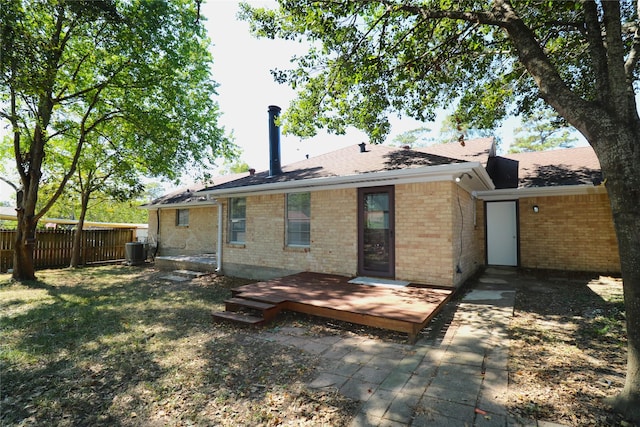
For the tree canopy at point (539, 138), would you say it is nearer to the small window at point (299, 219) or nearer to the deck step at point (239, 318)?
the small window at point (299, 219)

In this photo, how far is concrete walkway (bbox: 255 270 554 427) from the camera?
8.20ft

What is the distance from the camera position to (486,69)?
7.68 m

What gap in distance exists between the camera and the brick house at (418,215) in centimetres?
645

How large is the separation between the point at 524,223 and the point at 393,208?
6.28m

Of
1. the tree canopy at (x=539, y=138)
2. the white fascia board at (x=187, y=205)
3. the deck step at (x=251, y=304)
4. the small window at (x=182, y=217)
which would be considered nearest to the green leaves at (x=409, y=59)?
the deck step at (x=251, y=304)

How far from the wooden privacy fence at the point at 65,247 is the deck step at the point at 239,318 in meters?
11.5

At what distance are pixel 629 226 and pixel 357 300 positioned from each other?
3684 millimetres

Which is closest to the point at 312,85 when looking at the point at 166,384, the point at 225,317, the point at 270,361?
the point at 225,317

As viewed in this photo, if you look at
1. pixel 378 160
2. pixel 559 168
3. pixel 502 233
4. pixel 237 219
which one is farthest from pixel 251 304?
pixel 559 168

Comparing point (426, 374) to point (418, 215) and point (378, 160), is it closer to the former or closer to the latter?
point (418, 215)

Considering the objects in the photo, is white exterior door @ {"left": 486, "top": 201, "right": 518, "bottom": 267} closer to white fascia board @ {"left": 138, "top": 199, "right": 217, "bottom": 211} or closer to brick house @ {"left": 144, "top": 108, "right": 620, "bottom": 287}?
brick house @ {"left": 144, "top": 108, "right": 620, "bottom": 287}

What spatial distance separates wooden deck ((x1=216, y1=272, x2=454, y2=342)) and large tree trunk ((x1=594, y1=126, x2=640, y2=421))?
2.06 metres

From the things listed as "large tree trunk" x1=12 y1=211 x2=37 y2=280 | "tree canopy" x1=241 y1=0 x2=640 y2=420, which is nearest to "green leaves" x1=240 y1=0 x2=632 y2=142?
"tree canopy" x1=241 y1=0 x2=640 y2=420

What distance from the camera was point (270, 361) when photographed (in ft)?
12.0
